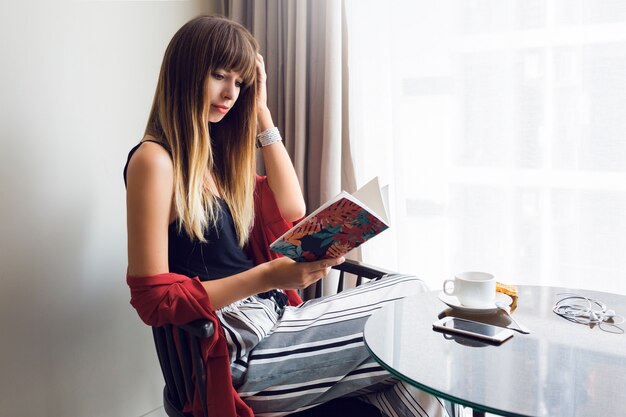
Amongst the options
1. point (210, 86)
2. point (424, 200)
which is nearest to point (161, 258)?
point (210, 86)

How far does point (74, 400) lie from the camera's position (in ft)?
5.59

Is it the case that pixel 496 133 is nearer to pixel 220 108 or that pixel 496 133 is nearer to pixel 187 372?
pixel 220 108

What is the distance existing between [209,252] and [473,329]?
656mm

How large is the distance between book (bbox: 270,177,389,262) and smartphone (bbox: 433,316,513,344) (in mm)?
220

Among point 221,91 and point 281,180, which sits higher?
point 221,91

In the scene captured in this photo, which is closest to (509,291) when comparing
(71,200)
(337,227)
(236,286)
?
(337,227)

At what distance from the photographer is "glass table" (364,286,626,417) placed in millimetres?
808

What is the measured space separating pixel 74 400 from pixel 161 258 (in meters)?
0.79

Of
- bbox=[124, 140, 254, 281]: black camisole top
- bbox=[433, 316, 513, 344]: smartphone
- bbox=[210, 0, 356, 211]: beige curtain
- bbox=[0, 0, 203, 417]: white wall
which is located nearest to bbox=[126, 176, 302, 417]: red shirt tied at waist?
bbox=[124, 140, 254, 281]: black camisole top

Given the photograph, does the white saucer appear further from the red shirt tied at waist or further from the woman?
the red shirt tied at waist

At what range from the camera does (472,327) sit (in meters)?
1.06

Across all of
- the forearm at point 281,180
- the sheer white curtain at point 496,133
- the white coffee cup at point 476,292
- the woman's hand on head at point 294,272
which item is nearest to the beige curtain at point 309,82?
the sheer white curtain at point 496,133

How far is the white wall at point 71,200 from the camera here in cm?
152

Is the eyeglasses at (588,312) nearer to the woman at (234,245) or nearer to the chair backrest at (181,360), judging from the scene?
the woman at (234,245)
